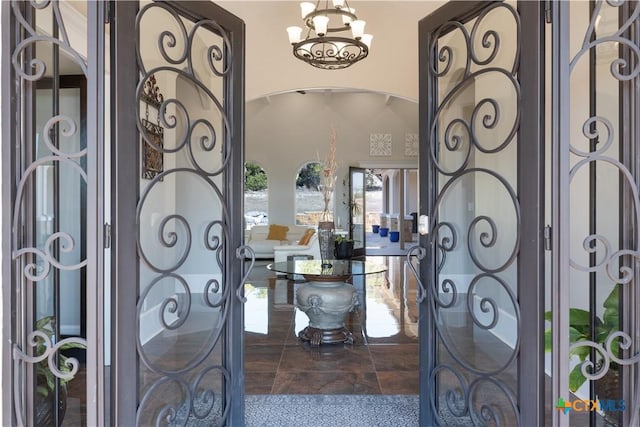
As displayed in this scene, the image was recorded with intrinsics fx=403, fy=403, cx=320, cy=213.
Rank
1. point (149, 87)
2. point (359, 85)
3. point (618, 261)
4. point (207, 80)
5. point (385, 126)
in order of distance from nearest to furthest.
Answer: point (618, 261) → point (149, 87) → point (207, 80) → point (359, 85) → point (385, 126)

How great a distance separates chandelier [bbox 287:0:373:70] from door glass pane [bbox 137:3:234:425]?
7.03 feet

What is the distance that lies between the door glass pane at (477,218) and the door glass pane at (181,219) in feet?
3.66

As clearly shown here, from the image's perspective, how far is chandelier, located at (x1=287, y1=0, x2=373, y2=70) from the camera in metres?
3.88

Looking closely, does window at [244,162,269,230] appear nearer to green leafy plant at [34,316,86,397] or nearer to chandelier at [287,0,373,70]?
chandelier at [287,0,373,70]

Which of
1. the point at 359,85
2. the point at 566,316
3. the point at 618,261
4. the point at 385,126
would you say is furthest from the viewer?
→ the point at 385,126

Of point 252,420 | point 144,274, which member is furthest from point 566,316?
point 252,420

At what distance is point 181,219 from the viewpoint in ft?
6.22

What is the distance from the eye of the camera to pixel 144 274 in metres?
1.69

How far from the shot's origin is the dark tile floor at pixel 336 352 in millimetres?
→ 2852

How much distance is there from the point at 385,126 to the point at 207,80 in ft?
31.2

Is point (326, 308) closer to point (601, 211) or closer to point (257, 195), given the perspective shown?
point (601, 211)

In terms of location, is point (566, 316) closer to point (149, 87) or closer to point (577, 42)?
point (577, 42)

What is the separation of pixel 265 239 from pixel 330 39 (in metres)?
6.76

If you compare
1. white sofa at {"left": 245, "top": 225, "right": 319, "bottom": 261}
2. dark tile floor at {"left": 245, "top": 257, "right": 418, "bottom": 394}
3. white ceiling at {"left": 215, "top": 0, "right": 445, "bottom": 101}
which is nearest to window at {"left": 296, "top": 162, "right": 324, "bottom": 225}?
white sofa at {"left": 245, "top": 225, "right": 319, "bottom": 261}
